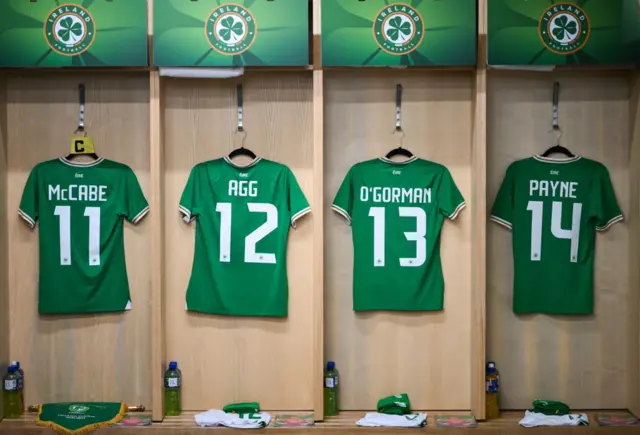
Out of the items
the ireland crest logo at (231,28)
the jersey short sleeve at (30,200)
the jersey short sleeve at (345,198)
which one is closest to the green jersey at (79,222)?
the jersey short sleeve at (30,200)

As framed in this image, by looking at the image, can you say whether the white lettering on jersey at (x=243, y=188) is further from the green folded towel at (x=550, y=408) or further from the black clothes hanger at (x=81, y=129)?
the green folded towel at (x=550, y=408)

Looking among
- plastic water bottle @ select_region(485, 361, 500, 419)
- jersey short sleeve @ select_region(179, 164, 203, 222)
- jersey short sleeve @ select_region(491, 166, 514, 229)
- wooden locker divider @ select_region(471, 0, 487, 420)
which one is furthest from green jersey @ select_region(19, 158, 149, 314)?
plastic water bottle @ select_region(485, 361, 500, 419)

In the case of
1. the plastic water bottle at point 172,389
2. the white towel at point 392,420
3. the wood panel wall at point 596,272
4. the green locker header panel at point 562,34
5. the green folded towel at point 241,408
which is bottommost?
the white towel at point 392,420

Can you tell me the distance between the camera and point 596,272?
11.5 feet

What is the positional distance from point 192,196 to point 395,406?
4.38ft

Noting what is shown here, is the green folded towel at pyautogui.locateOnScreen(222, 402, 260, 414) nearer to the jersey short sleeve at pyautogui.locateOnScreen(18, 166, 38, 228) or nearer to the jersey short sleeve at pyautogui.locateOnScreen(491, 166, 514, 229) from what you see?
the jersey short sleeve at pyautogui.locateOnScreen(18, 166, 38, 228)

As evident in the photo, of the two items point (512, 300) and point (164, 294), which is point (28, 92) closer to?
point (164, 294)

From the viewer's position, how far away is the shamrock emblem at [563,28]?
3219 mm

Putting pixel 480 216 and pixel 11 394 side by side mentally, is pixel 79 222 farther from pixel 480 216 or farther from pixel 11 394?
pixel 480 216

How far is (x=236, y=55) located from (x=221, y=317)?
1.20 m

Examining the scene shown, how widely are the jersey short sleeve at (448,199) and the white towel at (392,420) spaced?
3.01ft

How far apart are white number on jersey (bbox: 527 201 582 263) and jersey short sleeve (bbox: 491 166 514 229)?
0.09 meters

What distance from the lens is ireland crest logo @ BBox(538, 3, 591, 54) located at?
3217 millimetres

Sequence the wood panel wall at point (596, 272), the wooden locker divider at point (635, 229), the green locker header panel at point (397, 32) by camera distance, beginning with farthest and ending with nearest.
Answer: the wood panel wall at point (596, 272)
the wooden locker divider at point (635, 229)
the green locker header panel at point (397, 32)
